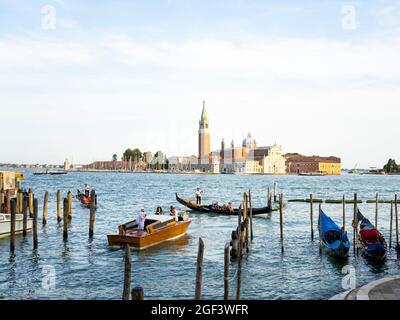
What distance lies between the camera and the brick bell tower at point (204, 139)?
18125 centimetres

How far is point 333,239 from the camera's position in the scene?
1742 centimetres

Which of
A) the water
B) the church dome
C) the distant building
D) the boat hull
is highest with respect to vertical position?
the church dome

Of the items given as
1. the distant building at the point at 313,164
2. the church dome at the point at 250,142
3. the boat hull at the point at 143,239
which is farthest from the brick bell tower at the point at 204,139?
the boat hull at the point at 143,239

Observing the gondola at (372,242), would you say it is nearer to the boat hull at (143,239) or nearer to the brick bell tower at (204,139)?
the boat hull at (143,239)

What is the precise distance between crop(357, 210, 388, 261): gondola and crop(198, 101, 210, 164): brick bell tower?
16352 centimetres

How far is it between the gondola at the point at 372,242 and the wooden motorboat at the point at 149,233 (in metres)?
7.48

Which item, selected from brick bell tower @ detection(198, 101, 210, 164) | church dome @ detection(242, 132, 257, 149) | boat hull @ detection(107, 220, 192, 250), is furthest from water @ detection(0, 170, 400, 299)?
church dome @ detection(242, 132, 257, 149)

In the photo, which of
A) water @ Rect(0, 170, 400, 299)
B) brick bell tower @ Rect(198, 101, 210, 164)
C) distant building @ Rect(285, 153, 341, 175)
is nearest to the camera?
water @ Rect(0, 170, 400, 299)

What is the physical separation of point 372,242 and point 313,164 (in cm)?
17565

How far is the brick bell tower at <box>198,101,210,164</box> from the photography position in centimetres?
18125

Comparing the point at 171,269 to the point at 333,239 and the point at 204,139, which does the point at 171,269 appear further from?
the point at 204,139

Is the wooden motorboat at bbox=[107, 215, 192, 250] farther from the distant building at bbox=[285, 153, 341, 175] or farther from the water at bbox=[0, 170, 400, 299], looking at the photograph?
the distant building at bbox=[285, 153, 341, 175]

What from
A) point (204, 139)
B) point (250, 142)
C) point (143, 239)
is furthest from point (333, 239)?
point (250, 142)

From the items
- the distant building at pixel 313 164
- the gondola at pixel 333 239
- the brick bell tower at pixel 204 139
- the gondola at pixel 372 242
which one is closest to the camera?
the gondola at pixel 372 242
